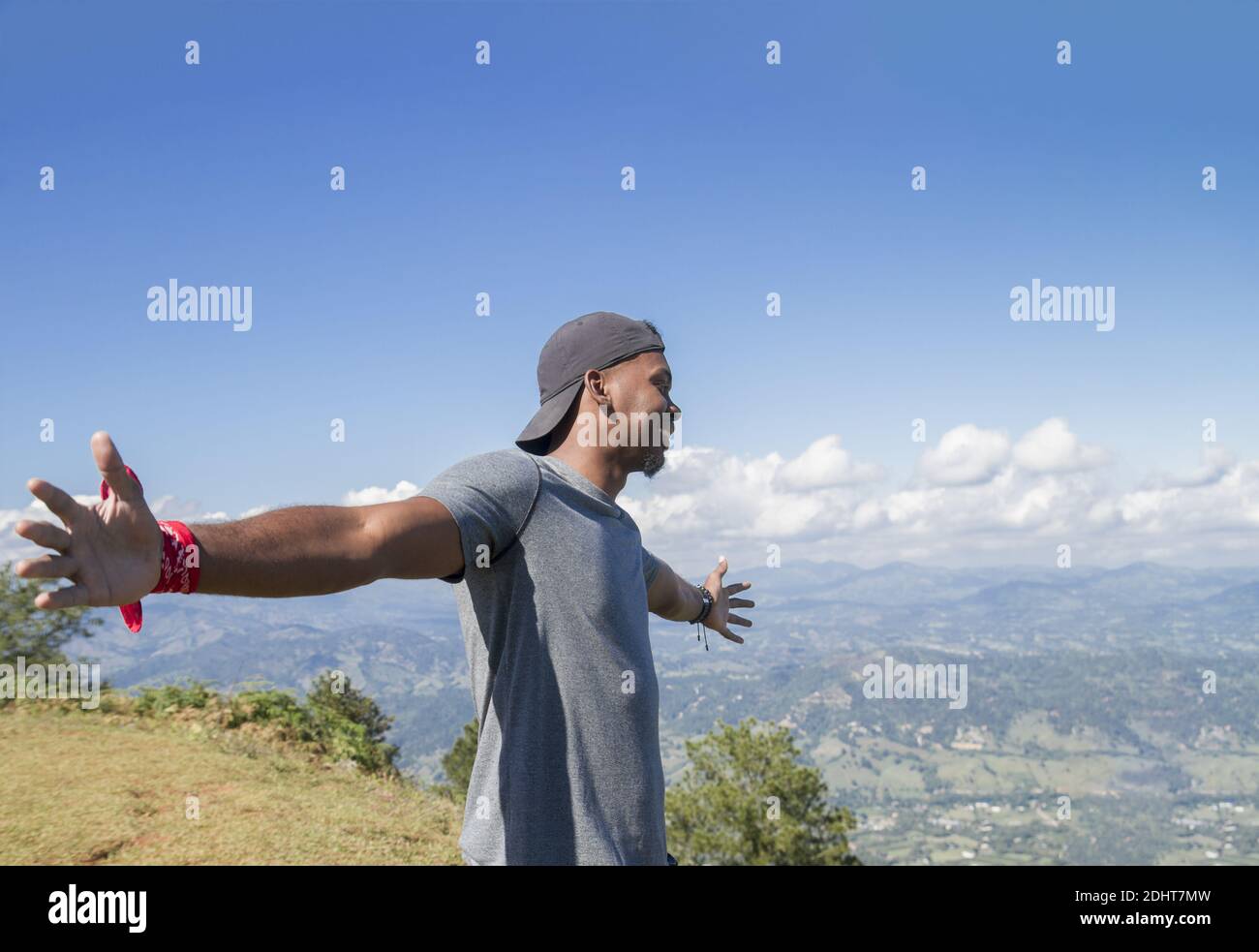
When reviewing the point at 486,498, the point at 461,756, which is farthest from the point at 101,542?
the point at 461,756

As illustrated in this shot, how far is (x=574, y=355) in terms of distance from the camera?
2.64 meters

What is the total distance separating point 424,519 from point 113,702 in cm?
1164

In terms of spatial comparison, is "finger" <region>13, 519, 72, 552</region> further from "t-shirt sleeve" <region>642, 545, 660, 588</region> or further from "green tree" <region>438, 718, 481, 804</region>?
"green tree" <region>438, 718, 481, 804</region>

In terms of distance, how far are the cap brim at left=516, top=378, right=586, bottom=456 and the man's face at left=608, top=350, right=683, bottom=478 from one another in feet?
0.41

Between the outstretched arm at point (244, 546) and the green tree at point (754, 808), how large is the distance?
72.7 feet

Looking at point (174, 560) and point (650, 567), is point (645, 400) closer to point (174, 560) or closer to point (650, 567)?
point (650, 567)

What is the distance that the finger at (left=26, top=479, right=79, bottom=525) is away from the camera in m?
1.32

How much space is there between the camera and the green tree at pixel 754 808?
22500mm

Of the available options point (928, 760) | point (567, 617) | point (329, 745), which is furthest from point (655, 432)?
point (928, 760)

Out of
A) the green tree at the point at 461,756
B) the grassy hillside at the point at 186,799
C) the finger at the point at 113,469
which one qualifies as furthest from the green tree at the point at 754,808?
the finger at the point at 113,469

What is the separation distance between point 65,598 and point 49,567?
62 millimetres

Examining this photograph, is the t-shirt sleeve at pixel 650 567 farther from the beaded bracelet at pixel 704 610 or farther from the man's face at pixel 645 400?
the man's face at pixel 645 400
